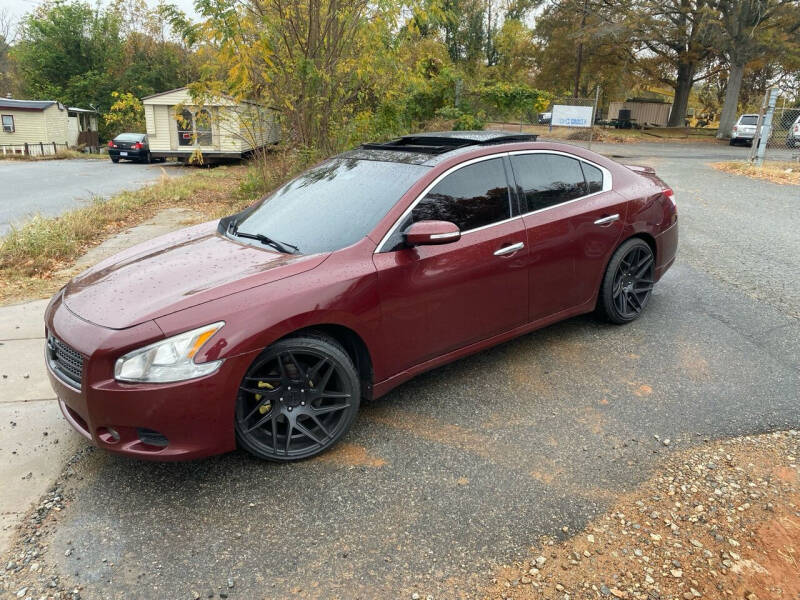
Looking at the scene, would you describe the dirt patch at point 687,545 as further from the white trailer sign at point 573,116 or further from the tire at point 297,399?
the white trailer sign at point 573,116

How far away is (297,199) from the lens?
156 inches

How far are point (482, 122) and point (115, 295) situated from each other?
446 inches

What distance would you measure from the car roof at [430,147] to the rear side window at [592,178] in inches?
19.4

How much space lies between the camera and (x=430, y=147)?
402 cm

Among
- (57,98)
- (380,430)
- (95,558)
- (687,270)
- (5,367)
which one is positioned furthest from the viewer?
(57,98)

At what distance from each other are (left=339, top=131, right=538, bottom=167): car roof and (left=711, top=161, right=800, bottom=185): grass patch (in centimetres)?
1190

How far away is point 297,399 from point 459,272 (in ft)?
4.07

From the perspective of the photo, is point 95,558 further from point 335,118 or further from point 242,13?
point 335,118

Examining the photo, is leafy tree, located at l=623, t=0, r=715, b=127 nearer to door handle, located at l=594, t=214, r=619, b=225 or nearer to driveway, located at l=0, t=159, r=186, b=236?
driveway, located at l=0, t=159, r=186, b=236

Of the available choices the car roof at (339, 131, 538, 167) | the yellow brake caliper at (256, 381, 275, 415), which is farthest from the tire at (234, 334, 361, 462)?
the car roof at (339, 131, 538, 167)

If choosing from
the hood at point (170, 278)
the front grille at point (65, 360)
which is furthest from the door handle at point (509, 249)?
the front grille at point (65, 360)

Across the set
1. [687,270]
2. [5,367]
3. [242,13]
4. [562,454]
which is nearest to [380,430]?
[562,454]

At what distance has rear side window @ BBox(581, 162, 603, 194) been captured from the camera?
4.48 m

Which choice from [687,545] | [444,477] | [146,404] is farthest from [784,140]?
[146,404]
